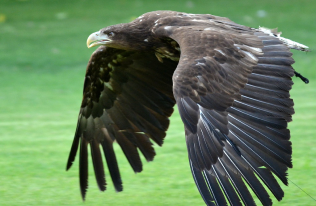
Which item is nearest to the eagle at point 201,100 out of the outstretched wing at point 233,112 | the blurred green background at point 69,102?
the outstretched wing at point 233,112

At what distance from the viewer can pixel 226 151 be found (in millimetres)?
4348

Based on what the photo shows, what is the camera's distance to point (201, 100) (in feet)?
14.9

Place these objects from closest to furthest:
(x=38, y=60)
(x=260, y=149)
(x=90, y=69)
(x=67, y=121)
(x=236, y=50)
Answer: (x=260, y=149), (x=236, y=50), (x=90, y=69), (x=67, y=121), (x=38, y=60)

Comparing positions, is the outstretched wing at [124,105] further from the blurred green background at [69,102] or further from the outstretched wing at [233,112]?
the outstretched wing at [233,112]

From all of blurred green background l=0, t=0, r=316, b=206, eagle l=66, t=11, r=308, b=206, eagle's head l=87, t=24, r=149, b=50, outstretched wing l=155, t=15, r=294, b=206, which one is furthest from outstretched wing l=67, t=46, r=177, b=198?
outstretched wing l=155, t=15, r=294, b=206

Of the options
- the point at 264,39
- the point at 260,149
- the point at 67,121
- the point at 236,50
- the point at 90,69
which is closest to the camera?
the point at 260,149

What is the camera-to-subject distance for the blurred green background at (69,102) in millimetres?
5676

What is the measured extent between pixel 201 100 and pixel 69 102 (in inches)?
213

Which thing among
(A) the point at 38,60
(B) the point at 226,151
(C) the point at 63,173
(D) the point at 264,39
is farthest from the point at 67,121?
(B) the point at 226,151

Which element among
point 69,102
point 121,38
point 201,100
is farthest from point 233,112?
point 69,102

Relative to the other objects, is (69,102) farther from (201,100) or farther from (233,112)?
(233,112)

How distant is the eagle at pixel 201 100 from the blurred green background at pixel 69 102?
1.19 ft

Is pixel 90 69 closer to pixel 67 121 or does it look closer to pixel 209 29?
pixel 209 29

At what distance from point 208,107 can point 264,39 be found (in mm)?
1093
